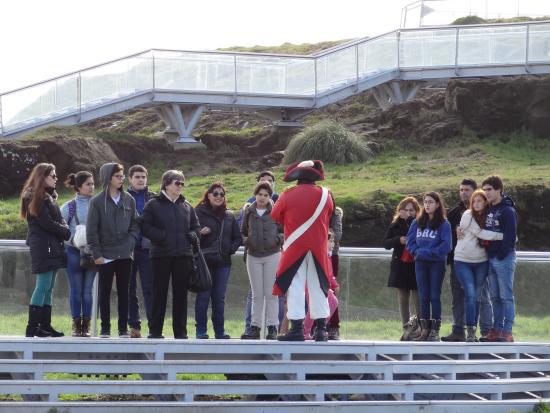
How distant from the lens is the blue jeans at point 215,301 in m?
14.0

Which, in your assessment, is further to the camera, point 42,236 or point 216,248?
point 216,248

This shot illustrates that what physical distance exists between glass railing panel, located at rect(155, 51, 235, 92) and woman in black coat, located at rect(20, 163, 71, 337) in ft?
58.2

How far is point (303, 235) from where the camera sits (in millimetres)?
12406

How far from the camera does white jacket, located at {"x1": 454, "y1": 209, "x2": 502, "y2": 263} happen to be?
13977mm

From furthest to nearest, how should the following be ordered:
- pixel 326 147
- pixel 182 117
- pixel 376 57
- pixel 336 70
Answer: pixel 376 57 < pixel 336 70 < pixel 182 117 < pixel 326 147

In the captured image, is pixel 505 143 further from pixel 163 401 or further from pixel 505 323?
pixel 163 401

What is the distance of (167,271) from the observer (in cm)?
1304

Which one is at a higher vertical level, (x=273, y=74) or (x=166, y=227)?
(x=273, y=74)

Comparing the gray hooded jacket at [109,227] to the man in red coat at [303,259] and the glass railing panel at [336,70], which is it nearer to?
the man in red coat at [303,259]

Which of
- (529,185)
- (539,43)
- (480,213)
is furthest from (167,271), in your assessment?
(539,43)

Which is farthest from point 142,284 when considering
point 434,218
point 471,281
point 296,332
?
point 471,281

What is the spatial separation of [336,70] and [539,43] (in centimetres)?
531

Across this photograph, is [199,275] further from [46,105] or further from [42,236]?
[46,105]

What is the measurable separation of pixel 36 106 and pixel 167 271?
17.9 metres
